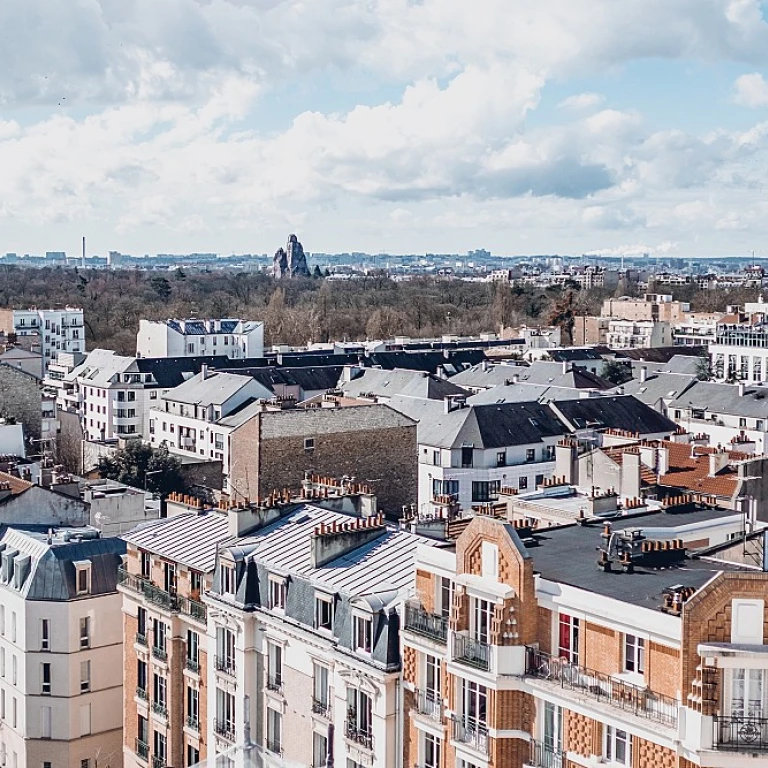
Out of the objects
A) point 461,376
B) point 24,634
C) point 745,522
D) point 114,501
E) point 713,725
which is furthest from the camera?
point 461,376

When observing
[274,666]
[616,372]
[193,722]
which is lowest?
[193,722]

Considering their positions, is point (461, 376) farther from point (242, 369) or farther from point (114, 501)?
point (114, 501)

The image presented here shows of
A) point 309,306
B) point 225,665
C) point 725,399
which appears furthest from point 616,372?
point 309,306

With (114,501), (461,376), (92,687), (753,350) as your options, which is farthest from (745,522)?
(753,350)

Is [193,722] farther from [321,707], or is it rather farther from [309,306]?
[309,306]

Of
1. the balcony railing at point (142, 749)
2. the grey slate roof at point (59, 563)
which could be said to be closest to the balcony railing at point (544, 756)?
the balcony railing at point (142, 749)

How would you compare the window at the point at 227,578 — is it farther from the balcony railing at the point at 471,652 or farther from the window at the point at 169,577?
the balcony railing at the point at 471,652
